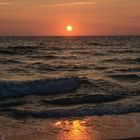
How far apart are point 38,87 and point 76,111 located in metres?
→ 5.08

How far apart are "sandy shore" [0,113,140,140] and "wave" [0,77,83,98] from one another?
15.7 feet

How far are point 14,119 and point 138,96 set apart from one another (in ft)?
16.5

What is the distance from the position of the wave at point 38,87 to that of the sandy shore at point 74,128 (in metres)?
4.77

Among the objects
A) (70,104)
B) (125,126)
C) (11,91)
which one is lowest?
(125,126)

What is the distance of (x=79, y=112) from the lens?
34.5ft

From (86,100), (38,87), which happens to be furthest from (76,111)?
(38,87)

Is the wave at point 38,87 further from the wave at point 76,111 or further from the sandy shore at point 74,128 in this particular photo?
the sandy shore at point 74,128

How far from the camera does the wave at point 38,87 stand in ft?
47.6

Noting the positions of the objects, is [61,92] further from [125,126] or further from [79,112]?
[125,126]

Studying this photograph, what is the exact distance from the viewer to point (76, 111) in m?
10.6

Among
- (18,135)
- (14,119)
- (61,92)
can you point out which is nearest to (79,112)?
(14,119)

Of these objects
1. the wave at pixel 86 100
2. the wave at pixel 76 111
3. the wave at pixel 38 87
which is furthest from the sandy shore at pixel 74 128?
the wave at pixel 38 87

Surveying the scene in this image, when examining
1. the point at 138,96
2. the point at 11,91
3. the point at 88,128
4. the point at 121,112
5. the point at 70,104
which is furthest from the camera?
the point at 11,91

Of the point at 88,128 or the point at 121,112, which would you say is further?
the point at 121,112
